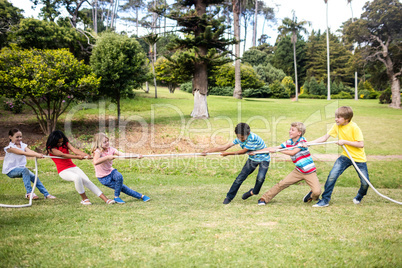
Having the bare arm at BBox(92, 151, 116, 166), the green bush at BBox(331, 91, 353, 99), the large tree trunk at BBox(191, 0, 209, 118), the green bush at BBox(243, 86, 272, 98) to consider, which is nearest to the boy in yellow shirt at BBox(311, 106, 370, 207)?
the bare arm at BBox(92, 151, 116, 166)

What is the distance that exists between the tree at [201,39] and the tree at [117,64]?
3018mm

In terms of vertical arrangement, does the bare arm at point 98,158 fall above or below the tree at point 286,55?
below

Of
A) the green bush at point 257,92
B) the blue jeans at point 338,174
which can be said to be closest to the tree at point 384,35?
the green bush at point 257,92

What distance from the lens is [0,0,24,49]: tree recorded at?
62.3ft

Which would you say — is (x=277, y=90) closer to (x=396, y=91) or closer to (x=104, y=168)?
(x=396, y=91)

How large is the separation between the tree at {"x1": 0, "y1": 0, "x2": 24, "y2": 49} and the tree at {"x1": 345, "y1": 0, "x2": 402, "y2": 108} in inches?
1228

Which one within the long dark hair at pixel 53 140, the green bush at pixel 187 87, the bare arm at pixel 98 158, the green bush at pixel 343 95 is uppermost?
Answer: the green bush at pixel 187 87

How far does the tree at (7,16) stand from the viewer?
18984mm

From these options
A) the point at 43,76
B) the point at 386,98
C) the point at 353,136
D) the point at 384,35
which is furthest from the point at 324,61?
the point at 353,136

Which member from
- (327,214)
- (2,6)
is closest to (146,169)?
(327,214)

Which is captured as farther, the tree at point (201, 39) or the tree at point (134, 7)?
the tree at point (134, 7)

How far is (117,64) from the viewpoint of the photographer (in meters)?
16.8

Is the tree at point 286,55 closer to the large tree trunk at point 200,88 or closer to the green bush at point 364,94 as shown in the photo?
the green bush at point 364,94

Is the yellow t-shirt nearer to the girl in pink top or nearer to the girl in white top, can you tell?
the girl in pink top
